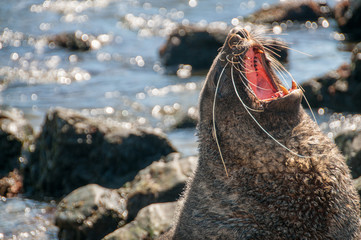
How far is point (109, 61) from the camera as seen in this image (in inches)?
679

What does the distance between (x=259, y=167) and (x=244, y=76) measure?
732mm

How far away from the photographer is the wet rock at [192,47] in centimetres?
1662

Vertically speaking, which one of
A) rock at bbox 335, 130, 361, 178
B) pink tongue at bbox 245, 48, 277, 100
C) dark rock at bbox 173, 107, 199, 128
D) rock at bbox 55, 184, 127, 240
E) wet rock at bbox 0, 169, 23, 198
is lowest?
dark rock at bbox 173, 107, 199, 128

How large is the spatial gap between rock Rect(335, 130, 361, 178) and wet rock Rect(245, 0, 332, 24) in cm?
1476

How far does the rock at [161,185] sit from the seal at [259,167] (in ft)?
7.79

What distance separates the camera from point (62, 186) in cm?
880

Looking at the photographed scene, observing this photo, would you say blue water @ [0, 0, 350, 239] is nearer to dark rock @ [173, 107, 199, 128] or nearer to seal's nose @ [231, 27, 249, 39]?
dark rock @ [173, 107, 199, 128]

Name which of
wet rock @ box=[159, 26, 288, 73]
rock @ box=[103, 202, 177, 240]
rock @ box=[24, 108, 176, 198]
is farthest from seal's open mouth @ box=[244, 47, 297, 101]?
wet rock @ box=[159, 26, 288, 73]

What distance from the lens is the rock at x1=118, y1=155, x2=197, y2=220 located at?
7.10 m

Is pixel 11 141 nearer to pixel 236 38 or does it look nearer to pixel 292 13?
pixel 236 38

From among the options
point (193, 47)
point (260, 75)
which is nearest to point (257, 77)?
point (260, 75)

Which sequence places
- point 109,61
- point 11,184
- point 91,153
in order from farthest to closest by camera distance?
point 109,61 < point 11,184 < point 91,153

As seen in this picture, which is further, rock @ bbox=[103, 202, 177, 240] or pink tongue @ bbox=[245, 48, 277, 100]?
rock @ bbox=[103, 202, 177, 240]

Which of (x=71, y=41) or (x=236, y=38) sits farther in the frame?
(x=71, y=41)
